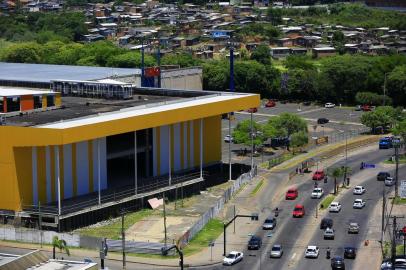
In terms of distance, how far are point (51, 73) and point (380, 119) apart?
1289 inches

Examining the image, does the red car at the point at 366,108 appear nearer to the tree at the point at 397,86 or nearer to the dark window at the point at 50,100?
the tree at the point at 397,86

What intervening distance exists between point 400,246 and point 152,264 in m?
14.9

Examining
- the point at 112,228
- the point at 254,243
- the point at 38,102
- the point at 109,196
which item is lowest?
the point at 112,228

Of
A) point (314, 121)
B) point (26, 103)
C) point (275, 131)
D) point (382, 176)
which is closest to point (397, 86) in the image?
point (314, 121)

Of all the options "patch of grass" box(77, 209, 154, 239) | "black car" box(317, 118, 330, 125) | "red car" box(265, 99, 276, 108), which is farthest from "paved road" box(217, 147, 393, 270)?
"red car" box(265, 99, 276, 108)

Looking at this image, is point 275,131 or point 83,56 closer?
point 275,131

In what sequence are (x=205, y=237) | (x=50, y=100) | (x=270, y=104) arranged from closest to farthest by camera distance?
(x=205, y=237), (x=50, y=100), (x=270, y=104)

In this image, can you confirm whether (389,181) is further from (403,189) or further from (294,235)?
(294,235)

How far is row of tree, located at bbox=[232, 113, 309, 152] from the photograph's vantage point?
3565 inches

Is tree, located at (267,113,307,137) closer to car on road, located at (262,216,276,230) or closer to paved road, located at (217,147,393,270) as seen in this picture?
paved road, located at (217,147,393,270)

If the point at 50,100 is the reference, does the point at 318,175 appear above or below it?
below

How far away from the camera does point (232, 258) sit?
56.5m

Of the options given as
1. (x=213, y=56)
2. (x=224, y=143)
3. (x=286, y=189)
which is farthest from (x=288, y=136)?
(x=213, y=56)

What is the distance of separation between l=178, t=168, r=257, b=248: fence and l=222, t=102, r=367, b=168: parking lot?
9441 millimetres
